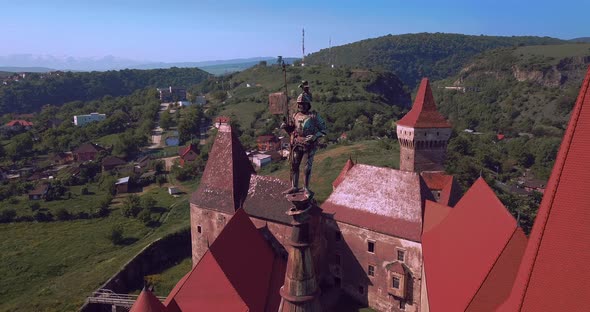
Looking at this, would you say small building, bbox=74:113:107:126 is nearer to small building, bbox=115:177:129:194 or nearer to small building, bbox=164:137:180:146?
small building, bbox=164:137:180:146

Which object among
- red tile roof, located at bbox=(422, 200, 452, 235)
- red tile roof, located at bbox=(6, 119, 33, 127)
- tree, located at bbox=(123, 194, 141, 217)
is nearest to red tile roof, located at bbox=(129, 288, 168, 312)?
red tile roof, located at bbox=(422, 200, 452, 235)

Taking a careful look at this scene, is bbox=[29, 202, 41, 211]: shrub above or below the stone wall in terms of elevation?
below

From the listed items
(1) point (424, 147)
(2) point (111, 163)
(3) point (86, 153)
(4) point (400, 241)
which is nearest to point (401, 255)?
(4) point (400, 241)

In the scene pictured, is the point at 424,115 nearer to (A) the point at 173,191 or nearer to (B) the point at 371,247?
(B) the point at 371,247

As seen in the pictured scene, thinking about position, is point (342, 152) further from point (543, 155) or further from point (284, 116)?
point (284, 116)

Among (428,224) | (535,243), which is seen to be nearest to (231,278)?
(428,224)

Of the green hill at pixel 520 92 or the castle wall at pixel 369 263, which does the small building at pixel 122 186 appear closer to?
the castle wall at pixel 369 263
